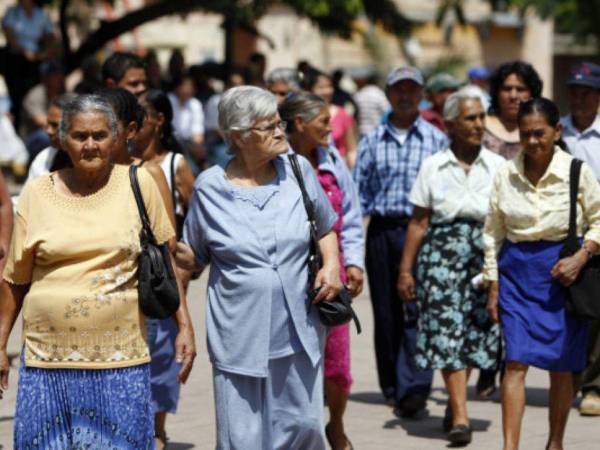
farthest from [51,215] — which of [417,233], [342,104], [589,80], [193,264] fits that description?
[342,104]

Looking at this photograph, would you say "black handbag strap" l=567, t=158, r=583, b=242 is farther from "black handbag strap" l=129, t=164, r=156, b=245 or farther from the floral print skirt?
"black handbag strap" l=129, t=164, r=156, b=245

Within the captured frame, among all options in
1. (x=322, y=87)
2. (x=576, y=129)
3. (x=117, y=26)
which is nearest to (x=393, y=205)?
(x=576, y=129)

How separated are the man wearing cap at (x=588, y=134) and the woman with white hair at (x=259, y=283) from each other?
3.37m

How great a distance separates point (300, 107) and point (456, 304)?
1.51 m

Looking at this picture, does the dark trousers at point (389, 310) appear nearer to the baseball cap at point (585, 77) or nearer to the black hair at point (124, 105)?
the baseball cap at point (585, 77)

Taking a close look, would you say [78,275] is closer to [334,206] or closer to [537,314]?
[334,206]

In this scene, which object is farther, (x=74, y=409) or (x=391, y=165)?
(x=391, y=165)

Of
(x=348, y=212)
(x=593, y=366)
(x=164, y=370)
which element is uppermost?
(x=348, y=212)

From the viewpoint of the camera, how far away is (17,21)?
18812mm

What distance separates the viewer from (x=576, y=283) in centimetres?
770

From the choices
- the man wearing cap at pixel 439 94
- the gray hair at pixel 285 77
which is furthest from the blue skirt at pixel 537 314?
the man wearing cap at pixel 439 94

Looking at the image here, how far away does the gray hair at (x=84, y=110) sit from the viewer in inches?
241

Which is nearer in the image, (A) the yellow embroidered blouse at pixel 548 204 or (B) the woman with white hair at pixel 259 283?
(B) the woman with white hair at pixel 259 283

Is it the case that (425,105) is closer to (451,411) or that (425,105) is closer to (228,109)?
(451,411)
